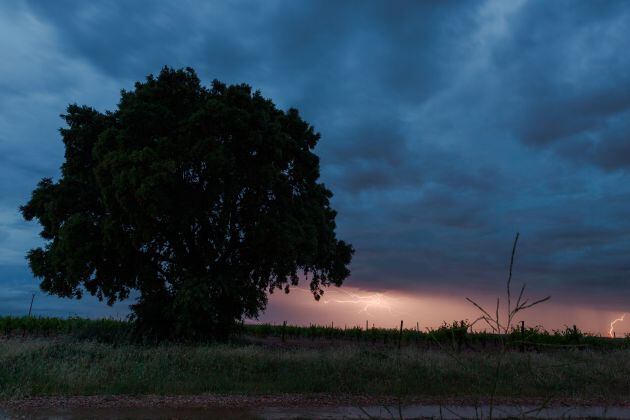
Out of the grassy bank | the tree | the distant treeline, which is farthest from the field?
the distant treeline

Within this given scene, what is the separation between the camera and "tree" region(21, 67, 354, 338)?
25641 millimetres

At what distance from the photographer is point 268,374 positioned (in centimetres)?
1766

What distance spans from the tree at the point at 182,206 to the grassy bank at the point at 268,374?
20.6 feet

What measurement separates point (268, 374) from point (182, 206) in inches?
455

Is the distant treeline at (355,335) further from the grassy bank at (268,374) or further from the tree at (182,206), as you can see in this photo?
the grassy bank at (268,374)

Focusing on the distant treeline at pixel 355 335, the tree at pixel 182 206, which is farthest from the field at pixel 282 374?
the distant treeline at pixel 355 335

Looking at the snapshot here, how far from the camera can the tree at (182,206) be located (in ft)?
84.1

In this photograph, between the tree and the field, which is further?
the tree

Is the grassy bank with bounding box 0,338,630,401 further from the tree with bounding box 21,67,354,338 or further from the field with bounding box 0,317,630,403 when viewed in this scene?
the tree with bounding box 21,67,354,338

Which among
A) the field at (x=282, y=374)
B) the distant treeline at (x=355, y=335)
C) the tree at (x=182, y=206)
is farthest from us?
the distant treeline at (x=355, y=335)

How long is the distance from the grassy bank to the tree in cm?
628

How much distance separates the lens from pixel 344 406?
13.5 meters

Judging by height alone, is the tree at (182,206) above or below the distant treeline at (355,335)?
above

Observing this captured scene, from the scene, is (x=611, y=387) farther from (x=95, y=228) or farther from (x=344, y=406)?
(x=95, y=228)
